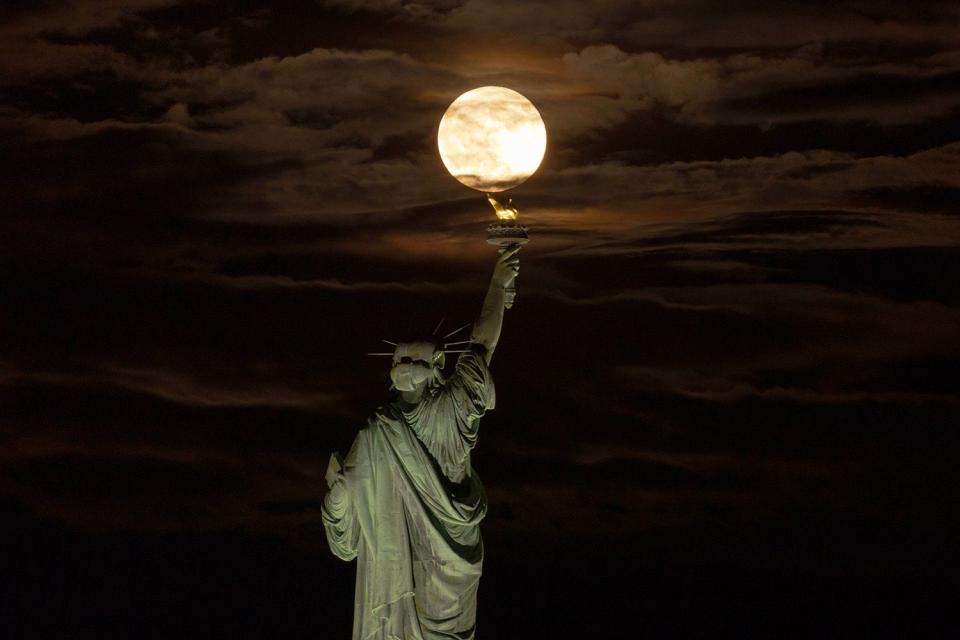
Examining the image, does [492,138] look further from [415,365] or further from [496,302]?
[415,365]

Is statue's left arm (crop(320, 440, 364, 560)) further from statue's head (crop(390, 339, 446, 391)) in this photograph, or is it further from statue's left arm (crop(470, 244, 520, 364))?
statue's left arm (crop(470, 244, 520, 364))

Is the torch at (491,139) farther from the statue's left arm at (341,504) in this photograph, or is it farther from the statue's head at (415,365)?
the statue's left arm at (341,504)

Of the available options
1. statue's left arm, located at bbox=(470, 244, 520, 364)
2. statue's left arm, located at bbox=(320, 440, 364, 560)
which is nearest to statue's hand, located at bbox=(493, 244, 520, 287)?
statue's left arm, located at bbox=(470, 244, 520, 364)

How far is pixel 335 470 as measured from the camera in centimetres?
796

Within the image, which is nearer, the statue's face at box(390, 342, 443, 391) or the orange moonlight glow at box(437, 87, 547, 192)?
the orange moonlight glow at box(437, 87, 547, 192)

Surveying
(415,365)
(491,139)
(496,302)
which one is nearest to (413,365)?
(415,365)

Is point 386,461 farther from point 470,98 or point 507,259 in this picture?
point 470,98

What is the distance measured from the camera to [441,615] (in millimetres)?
7887

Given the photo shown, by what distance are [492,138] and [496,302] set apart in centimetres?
75

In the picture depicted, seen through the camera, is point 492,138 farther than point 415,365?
No

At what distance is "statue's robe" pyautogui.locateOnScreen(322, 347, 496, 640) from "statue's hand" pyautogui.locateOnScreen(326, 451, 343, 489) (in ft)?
0.07

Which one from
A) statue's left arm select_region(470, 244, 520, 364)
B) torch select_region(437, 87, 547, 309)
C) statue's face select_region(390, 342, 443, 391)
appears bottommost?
statue's face select_region(390, 342, 443, 391)

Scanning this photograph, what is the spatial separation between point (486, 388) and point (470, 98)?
4.02ft

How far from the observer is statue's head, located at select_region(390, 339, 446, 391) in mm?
7988
